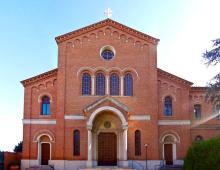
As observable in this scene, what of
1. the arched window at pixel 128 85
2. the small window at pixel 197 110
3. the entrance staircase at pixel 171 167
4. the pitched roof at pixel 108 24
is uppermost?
the pitched roof at pixel 108 24

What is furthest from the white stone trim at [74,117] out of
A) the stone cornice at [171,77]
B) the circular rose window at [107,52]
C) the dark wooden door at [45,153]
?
the stone cornice at [171,77]

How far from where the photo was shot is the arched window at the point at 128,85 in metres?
36.2

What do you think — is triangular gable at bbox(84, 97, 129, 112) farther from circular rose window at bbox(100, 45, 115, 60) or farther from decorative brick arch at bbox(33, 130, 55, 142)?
circular rose window at bbox(100, 45, 115, 60)

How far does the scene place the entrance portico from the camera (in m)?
34.2

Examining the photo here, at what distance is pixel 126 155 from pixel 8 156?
34.6 ft

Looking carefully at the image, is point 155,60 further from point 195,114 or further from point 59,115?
point 59,115

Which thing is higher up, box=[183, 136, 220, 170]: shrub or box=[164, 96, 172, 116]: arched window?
box=[164, 96, 172, 116]: arched window

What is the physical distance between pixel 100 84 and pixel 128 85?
8.46ft

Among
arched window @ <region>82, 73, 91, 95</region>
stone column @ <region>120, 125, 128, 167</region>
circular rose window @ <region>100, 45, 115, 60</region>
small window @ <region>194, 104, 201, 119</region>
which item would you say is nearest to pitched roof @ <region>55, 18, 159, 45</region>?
circular rose window @ <region>100, 45, 115, 60</region>

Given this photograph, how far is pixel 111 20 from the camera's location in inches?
1443

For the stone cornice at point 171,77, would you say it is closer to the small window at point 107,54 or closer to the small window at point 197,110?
the small window at point 197,110

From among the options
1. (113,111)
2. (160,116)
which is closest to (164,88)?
(160,116)

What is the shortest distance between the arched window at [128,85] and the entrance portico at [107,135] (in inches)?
99.6

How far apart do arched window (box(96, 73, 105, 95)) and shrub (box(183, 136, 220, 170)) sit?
1677 cm
